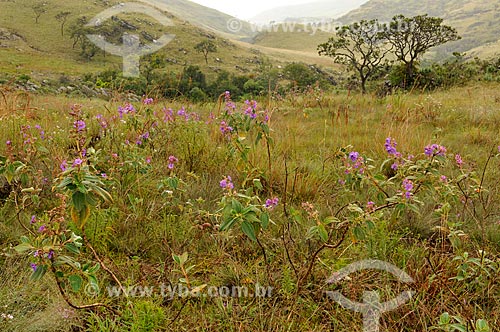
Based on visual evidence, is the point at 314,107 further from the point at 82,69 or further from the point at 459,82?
the point at 82,69

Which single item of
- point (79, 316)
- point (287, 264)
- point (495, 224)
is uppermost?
point (495, 224)

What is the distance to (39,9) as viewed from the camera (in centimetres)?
8069

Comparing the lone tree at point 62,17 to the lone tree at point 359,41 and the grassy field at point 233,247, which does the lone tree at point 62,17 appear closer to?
the lone tree at point 359,41

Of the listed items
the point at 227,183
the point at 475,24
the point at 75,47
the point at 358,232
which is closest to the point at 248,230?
the point at 227,183

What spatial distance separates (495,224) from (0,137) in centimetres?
381

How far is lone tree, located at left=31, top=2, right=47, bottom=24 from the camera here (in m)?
78.6

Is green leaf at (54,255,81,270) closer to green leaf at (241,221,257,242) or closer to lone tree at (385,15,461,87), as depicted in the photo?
green leaf at (241,221,257,242)

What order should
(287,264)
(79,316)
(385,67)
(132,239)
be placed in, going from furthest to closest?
(385,67)
(132,239)
(287,264)
(79,316)

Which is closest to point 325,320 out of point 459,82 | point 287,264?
point 287,264

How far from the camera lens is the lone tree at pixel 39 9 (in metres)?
78.6

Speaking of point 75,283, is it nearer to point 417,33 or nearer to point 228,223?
point 228,223

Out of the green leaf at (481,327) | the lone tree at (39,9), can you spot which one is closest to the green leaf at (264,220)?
Answer: the green leaf at (481,327)

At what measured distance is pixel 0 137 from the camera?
10.1ft

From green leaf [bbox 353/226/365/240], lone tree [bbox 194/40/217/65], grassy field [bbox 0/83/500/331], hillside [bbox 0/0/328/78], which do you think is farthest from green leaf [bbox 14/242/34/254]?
lone tree [bbox 194/40/217/65]
